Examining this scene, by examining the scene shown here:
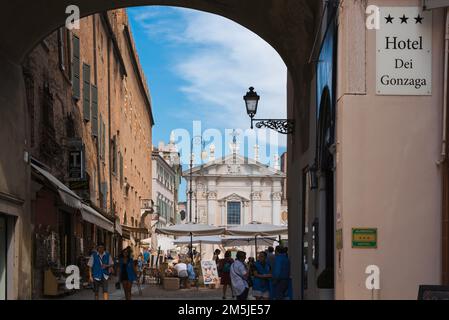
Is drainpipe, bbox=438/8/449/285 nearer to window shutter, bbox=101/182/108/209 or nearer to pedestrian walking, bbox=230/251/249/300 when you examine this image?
pedestrian walking, bbox=230/251/249/300

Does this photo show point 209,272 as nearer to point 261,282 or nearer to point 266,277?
point 261,282

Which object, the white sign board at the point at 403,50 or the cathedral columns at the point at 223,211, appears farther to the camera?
the cathedral columns at the point at 223,211

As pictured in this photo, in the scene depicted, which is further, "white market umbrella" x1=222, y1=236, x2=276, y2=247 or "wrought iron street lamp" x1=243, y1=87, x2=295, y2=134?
"white market umbrella" x1=222, y1=236, x2=276, y2=247

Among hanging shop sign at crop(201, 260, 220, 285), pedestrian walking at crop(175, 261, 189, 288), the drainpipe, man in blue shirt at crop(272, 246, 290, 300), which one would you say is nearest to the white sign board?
the drainpipe

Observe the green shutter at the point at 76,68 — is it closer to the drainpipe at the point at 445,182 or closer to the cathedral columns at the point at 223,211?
the drainpipe at the point at 445,182

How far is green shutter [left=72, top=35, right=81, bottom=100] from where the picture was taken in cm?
2595

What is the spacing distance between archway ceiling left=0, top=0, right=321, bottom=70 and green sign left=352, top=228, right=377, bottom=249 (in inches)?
190

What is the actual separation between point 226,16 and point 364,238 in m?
7.70

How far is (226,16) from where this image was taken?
17.1 meters

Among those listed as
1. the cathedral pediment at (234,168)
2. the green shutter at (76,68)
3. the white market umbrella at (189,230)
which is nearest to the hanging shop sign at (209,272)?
the white market umbrella at (189,230)

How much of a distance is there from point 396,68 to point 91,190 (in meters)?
19.4

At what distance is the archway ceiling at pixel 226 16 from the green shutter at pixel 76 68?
9.36 meters

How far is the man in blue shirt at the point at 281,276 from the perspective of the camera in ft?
50.3

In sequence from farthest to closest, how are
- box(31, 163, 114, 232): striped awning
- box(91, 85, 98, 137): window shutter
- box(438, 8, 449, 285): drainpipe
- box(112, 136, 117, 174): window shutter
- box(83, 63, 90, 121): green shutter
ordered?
box(112, 136, 117, 174): window shutter < box(91, 85, 98, 137): window shutter < box(83, 63, 90, 121): green shutter < box(31, 163, 114, 232): striped awning < box(438, 8, 449, 285): drainpipe
